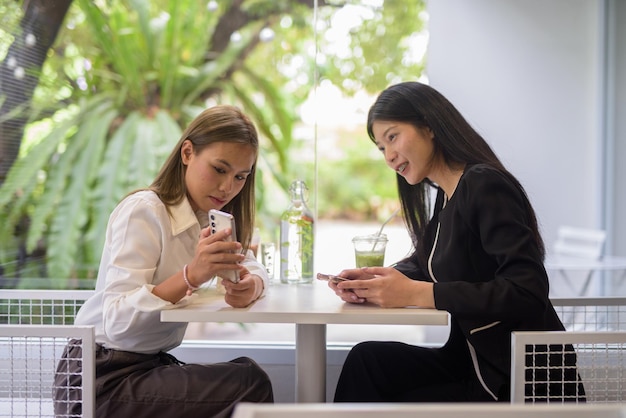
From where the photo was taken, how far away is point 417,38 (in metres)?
3.01

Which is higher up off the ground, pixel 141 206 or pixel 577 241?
pixel 141 206

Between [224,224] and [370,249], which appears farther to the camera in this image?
[370,249]

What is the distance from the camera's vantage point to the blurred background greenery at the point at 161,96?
9.93ft

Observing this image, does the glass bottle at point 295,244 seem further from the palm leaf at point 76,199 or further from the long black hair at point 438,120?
the palm leaf at point 76,199

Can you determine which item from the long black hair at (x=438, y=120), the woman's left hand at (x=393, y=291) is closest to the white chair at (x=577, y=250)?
the long black hair at (x=438, y=120)

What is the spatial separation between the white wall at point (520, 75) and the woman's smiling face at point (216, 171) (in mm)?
1387

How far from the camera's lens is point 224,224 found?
154 centimetres

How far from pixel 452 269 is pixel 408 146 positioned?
1.16ft

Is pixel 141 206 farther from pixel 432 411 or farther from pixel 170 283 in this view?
pixel 432 411

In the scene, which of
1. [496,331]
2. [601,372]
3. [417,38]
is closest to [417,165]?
[496,331]

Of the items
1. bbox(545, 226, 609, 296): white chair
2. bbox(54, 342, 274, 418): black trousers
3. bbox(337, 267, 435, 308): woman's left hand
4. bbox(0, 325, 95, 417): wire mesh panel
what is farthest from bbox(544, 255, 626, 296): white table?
bbox(0, 325, 95, 417): wire mesh panel

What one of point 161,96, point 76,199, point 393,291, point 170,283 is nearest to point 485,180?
point 393,291

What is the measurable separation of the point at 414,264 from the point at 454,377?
36 centimetres

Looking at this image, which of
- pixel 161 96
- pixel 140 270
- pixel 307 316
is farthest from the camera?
pixel 161 96
